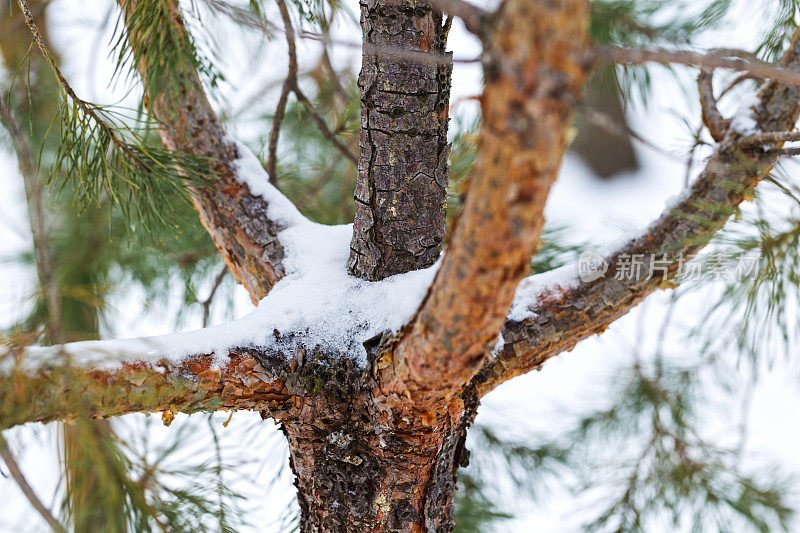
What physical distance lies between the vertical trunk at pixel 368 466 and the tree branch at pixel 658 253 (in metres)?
0.06

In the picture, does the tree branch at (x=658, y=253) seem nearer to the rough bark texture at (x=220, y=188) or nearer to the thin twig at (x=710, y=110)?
the thin twig at (x=710, y=110)

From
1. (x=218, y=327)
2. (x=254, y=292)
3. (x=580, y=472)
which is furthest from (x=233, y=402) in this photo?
(x=580, y=472)

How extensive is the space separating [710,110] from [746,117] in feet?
0.08

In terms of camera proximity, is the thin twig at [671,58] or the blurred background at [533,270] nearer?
the thin twig at [671,58]

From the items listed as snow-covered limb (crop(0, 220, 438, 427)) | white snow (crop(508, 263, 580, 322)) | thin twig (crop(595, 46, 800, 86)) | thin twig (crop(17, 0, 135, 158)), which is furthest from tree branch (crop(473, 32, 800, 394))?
thin twig (crop(17, 0, 135, 158))

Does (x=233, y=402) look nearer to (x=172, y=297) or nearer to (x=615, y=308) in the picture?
(x=615, y=308)

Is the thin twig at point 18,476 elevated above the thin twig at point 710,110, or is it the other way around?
the thin twig at point 710,110

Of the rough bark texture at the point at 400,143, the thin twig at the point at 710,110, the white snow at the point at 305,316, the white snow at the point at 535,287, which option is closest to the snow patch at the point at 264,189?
the white snow at the point at 305,316

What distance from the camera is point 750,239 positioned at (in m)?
0.47

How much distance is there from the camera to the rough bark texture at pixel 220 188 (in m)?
0.57

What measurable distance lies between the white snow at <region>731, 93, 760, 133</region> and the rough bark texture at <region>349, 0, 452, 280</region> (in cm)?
21

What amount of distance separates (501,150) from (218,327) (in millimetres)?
279

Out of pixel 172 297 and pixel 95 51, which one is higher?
pixel 95 51

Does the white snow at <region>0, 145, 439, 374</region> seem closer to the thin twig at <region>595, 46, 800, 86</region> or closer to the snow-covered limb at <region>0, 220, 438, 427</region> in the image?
the snow-covered limb at <region>0, 220, 438, 427</region>
